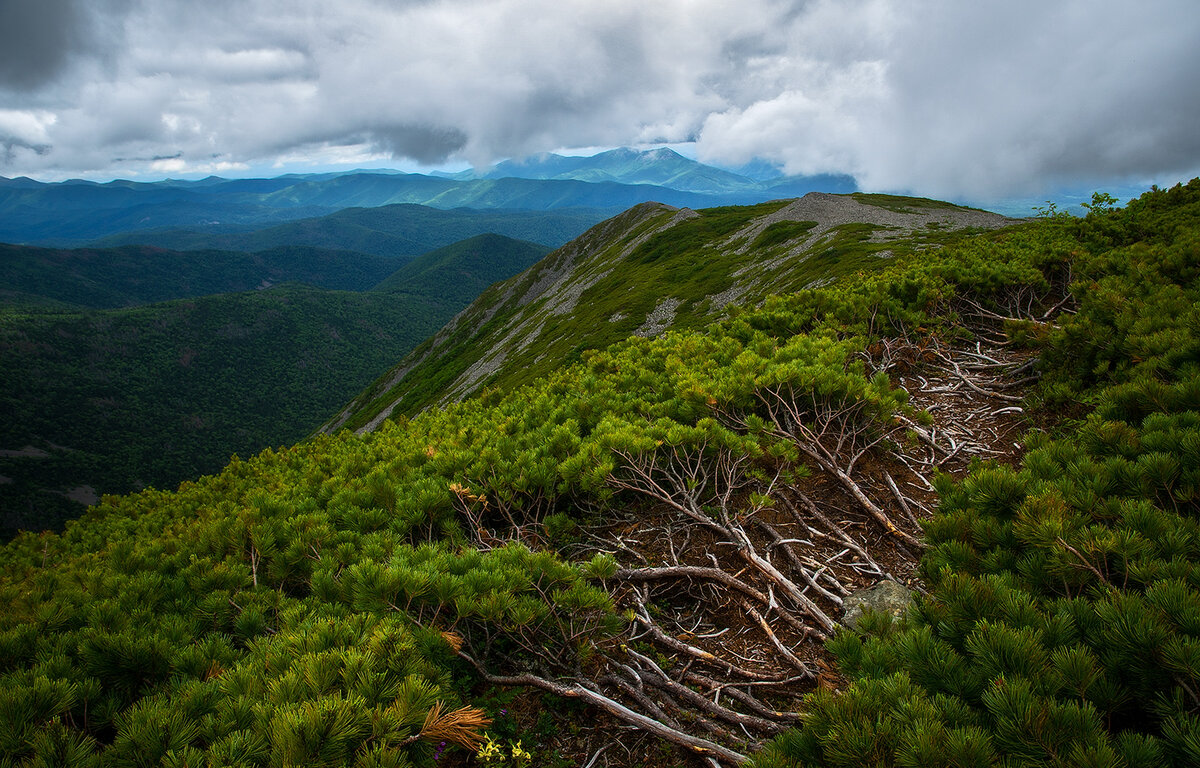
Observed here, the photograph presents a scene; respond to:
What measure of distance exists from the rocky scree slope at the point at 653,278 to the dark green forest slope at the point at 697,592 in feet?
114

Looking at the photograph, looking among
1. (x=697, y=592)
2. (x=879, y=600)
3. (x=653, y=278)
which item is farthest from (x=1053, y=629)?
(x=653, y=278)

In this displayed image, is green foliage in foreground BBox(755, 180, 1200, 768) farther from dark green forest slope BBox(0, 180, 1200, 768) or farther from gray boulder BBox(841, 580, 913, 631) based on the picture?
gray boulder BBox(841, 580, 913, 631)

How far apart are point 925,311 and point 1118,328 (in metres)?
4.26

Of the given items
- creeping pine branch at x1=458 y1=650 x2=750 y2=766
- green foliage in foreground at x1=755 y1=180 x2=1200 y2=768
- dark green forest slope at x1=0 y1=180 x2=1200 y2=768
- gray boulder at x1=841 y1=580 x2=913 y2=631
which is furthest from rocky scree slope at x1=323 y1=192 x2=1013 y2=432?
creeping pine branch at x1=458 y1=650 x2=750 y2=766

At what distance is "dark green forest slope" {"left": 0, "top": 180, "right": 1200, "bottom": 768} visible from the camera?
2.21m

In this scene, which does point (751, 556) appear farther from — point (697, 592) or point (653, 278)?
point (653, 278)

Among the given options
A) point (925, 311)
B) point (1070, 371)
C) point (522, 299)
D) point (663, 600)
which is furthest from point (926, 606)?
point (522, 299)

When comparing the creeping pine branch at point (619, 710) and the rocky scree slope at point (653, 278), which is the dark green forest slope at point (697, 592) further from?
the rocky scree slope at point (653, 278)

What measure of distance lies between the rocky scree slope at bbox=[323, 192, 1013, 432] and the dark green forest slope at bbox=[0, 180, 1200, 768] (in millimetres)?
34668

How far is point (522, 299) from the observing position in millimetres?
121438

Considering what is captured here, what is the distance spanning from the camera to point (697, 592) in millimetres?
4574

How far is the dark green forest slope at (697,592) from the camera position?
221 cm

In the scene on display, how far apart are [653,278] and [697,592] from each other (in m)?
74.5

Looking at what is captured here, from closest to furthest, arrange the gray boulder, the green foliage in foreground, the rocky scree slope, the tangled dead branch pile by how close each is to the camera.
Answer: the green foliage in foreground, the tangled dead branch pile, the gray boulder, the rocky scree slope
